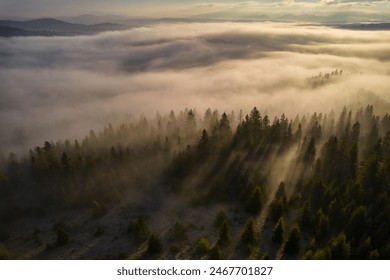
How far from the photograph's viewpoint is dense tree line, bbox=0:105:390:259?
55938 mm

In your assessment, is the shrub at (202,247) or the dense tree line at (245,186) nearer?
the shrub at (202,247)

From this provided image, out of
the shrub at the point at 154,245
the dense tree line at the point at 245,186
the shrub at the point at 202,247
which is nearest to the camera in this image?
the shrub at the point at 202,247

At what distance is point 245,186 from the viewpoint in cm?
7875

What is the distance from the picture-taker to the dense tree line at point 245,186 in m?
55.9

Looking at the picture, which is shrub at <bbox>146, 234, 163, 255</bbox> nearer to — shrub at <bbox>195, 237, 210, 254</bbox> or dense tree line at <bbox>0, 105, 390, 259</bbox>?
dense tree line at <bbox>0, 105, 390, 259</bbox>

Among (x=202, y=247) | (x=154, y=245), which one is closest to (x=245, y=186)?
(x=202, y=247)

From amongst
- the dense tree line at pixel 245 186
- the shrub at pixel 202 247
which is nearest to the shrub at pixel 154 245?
the dense tree line at pixel 245 186

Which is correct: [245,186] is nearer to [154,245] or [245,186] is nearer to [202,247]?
[202,247]

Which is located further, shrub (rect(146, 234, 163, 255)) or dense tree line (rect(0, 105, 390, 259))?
shrub (rect(146, 234, 163, 255))

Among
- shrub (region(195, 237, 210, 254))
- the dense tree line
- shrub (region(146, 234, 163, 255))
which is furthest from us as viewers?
shrub (region(146, 234, 163, 255))

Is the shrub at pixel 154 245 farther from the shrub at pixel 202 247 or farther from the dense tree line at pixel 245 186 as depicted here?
the shrub at pixel 202 247

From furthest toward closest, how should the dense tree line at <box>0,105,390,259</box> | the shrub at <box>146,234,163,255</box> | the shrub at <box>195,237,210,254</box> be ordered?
1. the shrub at <box>146,234,163,255</box>
2. the dense tree line at <box>0,105,390,259</box>
3. the shrub at <box>195,237,210,254</box>

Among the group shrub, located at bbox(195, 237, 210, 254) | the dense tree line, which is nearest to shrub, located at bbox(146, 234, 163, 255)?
the dense tree line
